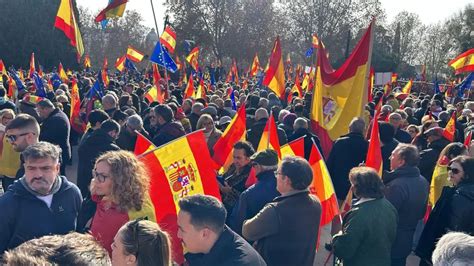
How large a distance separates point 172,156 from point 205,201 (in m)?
1.45

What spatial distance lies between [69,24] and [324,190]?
24.2 ft

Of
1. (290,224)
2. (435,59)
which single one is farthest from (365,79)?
(435,59)

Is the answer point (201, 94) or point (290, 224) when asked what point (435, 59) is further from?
point (290, 224)

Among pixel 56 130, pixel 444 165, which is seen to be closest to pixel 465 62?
pixel 444 165

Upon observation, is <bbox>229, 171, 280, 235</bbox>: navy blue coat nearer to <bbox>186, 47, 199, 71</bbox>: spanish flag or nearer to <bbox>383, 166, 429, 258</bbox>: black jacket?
<bbox>383, 166, 429, 258</bbox>: black jacket

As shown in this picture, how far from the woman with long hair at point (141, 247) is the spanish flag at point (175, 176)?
159 cm

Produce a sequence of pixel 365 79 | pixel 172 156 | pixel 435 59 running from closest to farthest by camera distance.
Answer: pixel 172 156 < pixel 365 79 < pixel 435 59

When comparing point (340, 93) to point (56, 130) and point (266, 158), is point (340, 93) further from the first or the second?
point (56, 130)

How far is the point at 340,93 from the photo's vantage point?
7559 millimetres

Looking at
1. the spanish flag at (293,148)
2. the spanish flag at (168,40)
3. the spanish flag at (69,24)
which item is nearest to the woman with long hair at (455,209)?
the spanish flag at (293,148)

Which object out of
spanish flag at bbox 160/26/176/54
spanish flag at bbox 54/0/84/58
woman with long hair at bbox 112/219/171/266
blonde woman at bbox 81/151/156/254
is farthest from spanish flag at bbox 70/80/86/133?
woman with long hair at bbox 112/219/171/266

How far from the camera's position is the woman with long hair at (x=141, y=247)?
99.5 inches

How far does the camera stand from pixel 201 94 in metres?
13.5

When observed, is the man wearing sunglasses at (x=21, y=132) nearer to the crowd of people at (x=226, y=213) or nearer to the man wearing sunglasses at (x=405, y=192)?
the crowd of people at (x=226, y=213)
